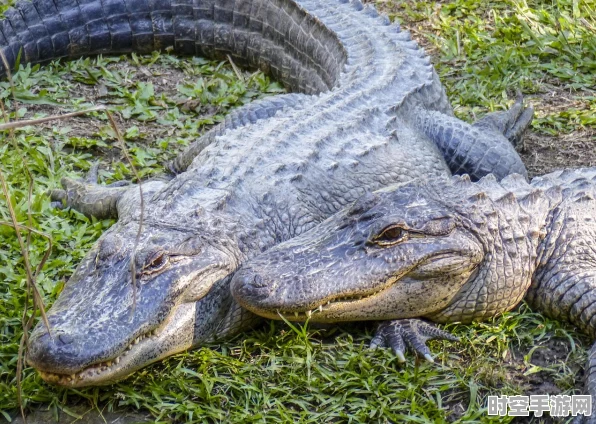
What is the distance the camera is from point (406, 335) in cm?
402

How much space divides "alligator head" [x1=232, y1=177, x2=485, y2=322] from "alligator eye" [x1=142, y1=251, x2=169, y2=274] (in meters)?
0.32

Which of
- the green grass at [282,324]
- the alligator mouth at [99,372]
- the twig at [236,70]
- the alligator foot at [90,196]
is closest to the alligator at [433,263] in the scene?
the green grass at [282,324]

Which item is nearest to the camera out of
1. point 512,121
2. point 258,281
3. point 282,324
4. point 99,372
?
point 99,372

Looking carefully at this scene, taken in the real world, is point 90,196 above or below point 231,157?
below

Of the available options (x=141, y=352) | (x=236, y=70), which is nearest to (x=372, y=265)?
(x=141, y=352)

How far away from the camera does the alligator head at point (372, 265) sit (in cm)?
384

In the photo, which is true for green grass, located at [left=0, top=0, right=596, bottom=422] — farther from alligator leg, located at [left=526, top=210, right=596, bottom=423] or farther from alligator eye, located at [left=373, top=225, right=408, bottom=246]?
alligator eye, located at [left=373, top=225, right=408, bottom=246]

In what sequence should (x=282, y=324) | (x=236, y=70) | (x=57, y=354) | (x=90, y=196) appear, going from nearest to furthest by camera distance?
(x=57, y=354) < (x=282, y=324) < (x=90, y=196) < (x=236, y=70)

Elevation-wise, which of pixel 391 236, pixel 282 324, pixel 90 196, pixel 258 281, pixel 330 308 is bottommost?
pixel 90 196

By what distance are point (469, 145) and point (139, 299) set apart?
7.97 ft

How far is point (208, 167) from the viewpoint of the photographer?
181 inches

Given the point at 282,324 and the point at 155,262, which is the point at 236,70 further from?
the point at 155,262

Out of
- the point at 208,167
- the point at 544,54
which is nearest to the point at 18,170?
the point at 208,167

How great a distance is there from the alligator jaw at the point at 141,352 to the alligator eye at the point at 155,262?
0.20 meters
